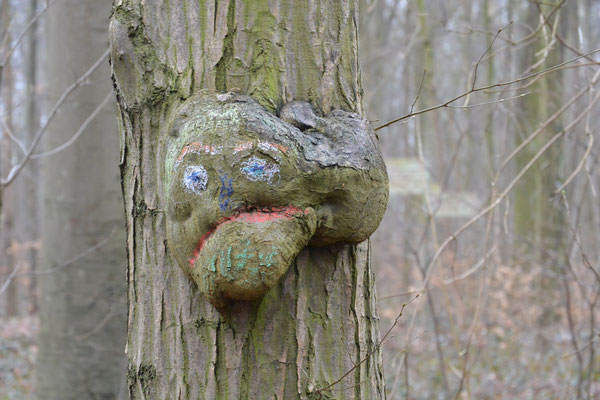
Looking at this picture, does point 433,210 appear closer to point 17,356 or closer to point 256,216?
point 256,216

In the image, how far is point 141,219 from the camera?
1.35 metres

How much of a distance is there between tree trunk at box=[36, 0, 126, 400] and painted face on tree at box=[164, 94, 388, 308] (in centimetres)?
237

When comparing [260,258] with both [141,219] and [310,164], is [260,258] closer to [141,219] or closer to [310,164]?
[310,164]

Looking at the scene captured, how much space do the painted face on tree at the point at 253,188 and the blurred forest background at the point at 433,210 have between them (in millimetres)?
230

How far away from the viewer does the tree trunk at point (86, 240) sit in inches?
134

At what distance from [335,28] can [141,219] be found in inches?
27.0

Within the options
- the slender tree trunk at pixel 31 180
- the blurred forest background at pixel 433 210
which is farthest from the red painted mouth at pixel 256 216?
the slender tree trunk at pixel 31 180

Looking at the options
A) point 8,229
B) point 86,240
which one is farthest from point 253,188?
point 8,229

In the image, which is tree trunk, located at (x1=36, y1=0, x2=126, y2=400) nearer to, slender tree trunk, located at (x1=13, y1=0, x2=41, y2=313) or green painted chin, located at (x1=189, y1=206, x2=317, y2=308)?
green painted chin, located at (x1=189, y1=206, x2=317, y2=308)

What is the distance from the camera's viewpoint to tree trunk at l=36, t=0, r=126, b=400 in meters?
3.40

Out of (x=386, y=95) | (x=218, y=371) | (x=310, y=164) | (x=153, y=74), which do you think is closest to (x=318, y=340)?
(x=218, y=371)

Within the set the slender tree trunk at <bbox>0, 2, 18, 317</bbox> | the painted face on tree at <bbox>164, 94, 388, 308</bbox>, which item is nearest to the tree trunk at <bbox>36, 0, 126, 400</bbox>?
the painted face on tree at <bbox>164, 94, 388, 308</bbox>

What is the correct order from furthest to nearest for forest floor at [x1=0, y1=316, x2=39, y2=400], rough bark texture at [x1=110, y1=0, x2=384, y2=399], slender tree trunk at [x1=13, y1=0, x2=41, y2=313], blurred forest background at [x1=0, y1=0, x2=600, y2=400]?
slender tree trunk at [x1=13, y1=0, x2=41, y2=313], forest floor at [x1=0, y1=316, x2=39, y2=400], blurred forest background at [x1=0, y1=0, x2=600, y2=400], rough bark texture at [x1=110, y1=0, x2=384, y2=399]

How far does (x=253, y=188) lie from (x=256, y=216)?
59mm
